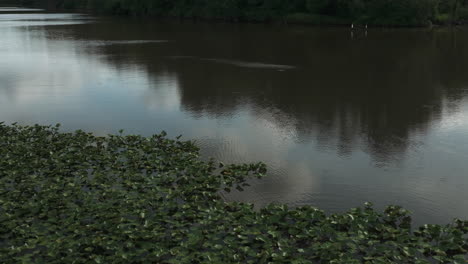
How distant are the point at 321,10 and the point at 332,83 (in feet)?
153

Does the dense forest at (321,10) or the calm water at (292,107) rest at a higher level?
the dense forest at (321,10)

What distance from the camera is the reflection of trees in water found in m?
16.4

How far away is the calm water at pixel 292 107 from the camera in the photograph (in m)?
11.6

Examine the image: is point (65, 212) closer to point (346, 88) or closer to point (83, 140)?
point (83, 140)

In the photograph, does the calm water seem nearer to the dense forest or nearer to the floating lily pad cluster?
the floating lily pad cluster

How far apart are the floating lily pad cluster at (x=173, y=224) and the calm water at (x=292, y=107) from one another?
1.06 m

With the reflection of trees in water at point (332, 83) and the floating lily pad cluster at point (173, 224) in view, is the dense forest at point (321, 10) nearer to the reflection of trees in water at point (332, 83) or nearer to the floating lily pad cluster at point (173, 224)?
the reflection of trees in water at point (332, 83)

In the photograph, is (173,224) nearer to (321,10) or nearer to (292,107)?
(292,107)

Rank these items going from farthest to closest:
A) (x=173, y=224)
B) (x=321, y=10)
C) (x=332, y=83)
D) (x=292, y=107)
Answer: (x=321, y=10), (x=332, y=83), (x=292, y=107), (x=173, y=224)

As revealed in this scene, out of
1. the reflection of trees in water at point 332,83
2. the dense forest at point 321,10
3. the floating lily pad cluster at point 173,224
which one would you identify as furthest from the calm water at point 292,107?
the dense forest at point 321,10

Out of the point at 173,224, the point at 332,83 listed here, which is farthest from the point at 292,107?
the point at 173,224

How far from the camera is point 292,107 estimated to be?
19.0 m

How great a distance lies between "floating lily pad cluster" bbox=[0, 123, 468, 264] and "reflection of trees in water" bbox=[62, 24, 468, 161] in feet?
16.1

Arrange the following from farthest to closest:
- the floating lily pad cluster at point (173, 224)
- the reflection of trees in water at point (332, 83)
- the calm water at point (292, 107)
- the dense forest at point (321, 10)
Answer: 1. the dense forest at point (321, 10)
2. the reflection of trees in water at point (332, 83)
3. the calm water at point (292, 107)
4. the floating lily pad cluster at point (173, 224)
